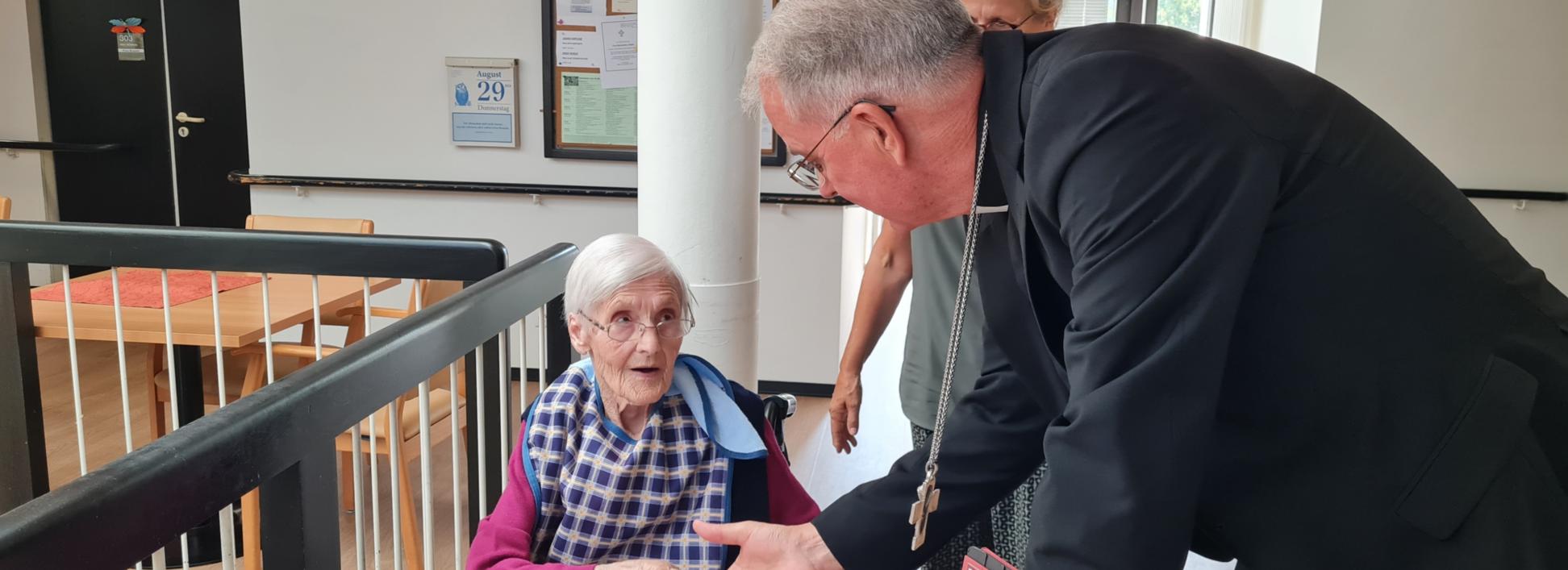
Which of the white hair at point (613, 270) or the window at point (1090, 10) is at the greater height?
the window at point (1090, 10)

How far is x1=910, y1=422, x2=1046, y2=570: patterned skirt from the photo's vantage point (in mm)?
1753

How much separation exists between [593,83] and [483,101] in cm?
50

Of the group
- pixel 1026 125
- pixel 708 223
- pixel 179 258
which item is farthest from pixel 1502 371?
pixel 179 258

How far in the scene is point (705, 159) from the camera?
222 cm

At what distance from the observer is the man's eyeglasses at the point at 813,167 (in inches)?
40.8

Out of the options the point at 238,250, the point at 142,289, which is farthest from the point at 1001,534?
the point at 142,289

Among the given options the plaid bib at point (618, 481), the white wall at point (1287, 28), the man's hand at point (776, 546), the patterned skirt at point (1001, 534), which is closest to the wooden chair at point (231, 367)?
the plaid bib at point (618, 481)

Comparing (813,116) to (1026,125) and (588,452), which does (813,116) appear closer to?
(1026,125)

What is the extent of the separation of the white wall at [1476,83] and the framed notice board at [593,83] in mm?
2311

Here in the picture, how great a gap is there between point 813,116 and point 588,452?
745 millimetres

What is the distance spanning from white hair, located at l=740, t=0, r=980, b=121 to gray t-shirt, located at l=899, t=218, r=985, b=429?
2.58ft

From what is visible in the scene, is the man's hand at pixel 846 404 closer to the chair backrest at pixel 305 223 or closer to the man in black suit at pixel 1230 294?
the man in black suit at pixel 1230 294

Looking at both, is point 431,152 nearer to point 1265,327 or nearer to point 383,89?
point 383,89

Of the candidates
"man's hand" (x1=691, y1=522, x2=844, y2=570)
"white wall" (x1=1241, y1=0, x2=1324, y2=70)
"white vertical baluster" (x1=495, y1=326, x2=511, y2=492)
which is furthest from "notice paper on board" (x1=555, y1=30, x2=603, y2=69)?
"man's hand" (x1=691, y1=522, x2=844, y2=570)
